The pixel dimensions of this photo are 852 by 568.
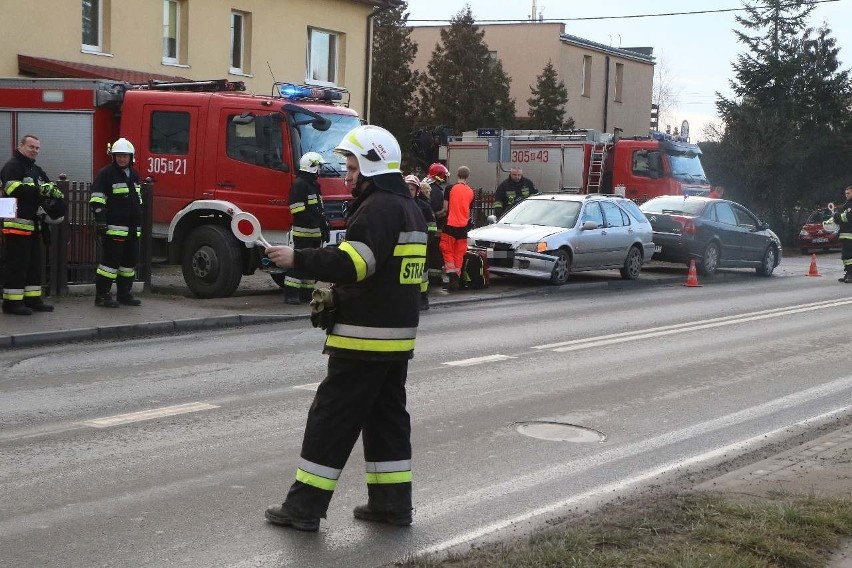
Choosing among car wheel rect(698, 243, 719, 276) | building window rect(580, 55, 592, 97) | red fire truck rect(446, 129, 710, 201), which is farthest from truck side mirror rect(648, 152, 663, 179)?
building window rect(580, 55, 592, 97)

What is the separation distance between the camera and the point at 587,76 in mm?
49719

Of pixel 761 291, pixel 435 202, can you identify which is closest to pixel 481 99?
pixel 761 291

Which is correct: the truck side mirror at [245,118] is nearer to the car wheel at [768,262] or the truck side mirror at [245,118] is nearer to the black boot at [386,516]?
the black boot at [386,516]

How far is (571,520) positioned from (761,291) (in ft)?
54.7

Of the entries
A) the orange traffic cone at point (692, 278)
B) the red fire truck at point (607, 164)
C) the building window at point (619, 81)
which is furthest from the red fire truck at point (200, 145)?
the building window at point (619, 81)

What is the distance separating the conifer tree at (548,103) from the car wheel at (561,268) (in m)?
24.1

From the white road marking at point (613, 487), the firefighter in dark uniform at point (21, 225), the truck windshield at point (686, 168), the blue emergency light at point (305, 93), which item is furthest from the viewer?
the truck windshield at point (686, 168)

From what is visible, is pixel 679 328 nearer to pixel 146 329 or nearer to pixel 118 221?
pixel 146 329

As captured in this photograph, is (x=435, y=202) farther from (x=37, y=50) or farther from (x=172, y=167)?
(x=37, y=50)

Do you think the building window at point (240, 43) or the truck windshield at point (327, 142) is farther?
the building window at point (240, 43)

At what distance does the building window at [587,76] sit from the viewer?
49.4 metres

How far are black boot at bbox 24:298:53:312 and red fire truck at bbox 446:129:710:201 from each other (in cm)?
1747

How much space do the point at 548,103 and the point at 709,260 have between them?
21.0 meters

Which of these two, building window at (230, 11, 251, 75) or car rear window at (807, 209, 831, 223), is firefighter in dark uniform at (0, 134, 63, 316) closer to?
building window at (230, 11, 251, 75)
